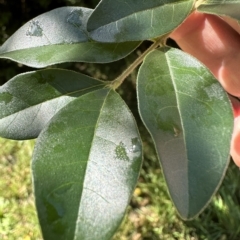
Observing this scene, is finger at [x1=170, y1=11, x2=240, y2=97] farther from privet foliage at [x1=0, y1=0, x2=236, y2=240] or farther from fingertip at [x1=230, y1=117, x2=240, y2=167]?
privet foliage at [x1=0, y1=0, x2=236, y2=240]

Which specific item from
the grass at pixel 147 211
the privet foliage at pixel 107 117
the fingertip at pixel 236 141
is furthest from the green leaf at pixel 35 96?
the grass at pixel 147 211

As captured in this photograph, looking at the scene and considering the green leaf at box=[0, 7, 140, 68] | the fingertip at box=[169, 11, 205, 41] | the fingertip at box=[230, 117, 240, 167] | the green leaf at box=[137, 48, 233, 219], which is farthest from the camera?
the fingertip at box=[230, 117, 240, 167]

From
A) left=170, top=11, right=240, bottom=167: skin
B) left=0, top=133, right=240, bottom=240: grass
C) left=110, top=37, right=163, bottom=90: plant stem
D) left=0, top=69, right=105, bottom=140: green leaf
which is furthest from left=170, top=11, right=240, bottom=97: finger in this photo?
left=0, top=133, right=240, bottom=240: grass

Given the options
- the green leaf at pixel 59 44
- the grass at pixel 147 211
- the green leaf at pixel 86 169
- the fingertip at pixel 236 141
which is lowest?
the grass at pixel 147 211

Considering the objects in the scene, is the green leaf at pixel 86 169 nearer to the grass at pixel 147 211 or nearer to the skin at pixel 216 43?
the skin at pixel 216 43

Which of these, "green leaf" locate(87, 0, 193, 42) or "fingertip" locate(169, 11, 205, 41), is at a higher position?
"green leaf" locate(87, 0, 193, 42)

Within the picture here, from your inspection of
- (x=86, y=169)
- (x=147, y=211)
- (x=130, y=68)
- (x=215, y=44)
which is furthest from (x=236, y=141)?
(x=147, y=211)
